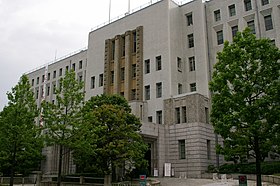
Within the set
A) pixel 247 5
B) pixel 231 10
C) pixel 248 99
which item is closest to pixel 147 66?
pixel 231 10

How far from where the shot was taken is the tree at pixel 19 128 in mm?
22094

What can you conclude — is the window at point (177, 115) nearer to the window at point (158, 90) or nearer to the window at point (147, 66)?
the window at point (158, 90)

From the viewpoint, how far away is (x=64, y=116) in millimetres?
21719

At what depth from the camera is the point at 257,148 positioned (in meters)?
17.4

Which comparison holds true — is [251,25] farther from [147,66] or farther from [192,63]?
[147,66]

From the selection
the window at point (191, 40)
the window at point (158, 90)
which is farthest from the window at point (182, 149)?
the window at point (191, 40)

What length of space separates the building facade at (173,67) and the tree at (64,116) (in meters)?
9.56

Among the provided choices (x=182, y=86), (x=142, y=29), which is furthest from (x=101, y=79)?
(x=182, y=86)

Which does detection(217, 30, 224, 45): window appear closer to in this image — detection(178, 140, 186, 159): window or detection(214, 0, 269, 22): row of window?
detection(214, 0, 269, 22): row of window

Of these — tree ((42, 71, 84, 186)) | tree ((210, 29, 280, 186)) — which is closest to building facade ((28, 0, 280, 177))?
tree ((42, 71, 84, 186))

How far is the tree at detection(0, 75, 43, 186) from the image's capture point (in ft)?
72.5

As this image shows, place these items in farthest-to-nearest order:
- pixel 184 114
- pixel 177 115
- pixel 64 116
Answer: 1. pixel 177 115
2. pixel 184 114
3. pixel 64 116

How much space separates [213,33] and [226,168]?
53.0 feet

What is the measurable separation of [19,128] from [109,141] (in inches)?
261
